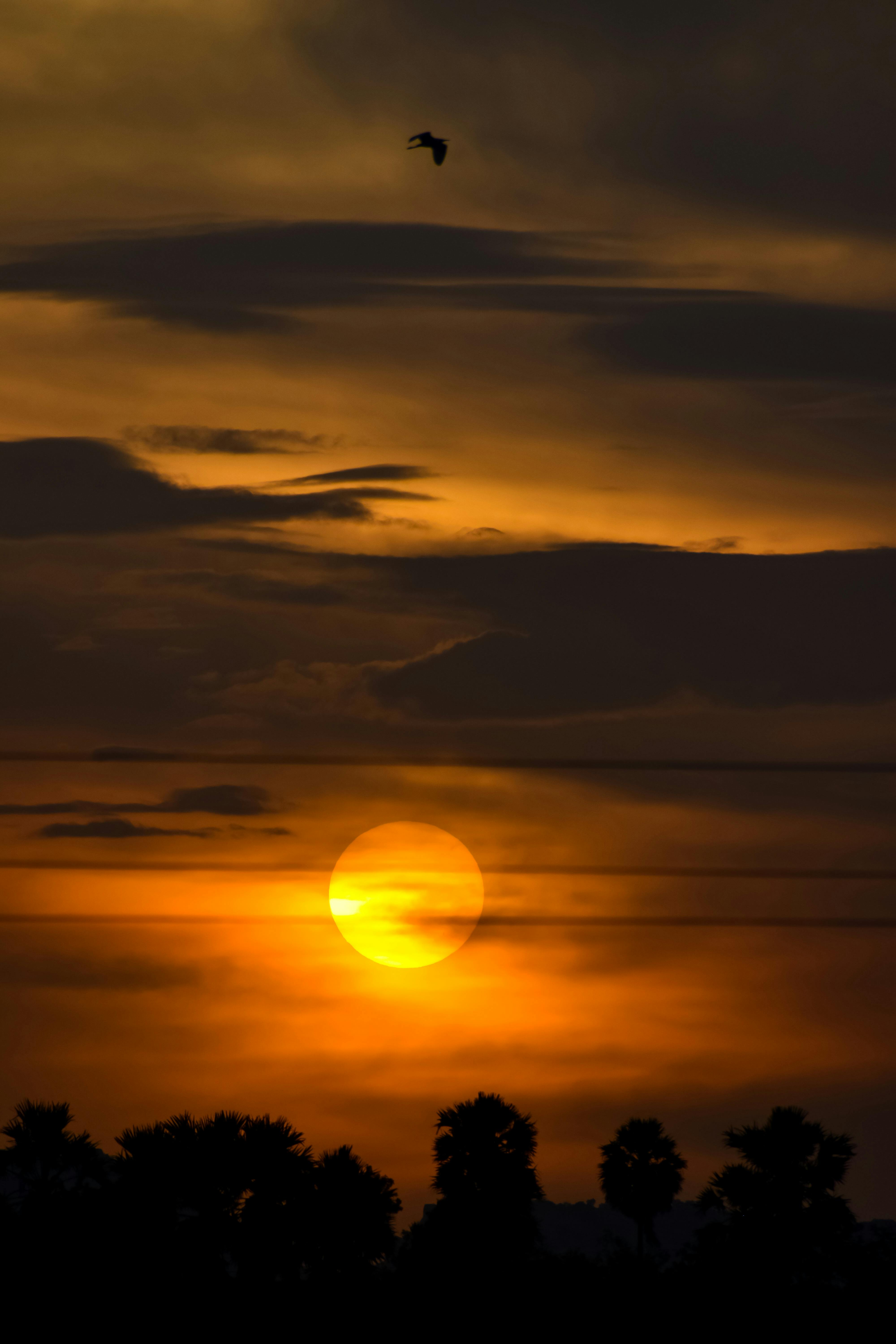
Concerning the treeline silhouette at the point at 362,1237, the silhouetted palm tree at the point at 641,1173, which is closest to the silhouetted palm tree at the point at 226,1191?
the treeline silhouette at the point at 362,1237

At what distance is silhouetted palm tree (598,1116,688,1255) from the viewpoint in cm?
7219

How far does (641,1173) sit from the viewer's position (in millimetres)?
72562

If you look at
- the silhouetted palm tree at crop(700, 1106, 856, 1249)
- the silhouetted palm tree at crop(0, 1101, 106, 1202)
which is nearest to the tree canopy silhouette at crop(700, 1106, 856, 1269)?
the silhouetted palm tree at crop(700, 1106, 856, 1249)

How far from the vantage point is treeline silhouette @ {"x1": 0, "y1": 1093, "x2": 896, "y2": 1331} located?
149 feet

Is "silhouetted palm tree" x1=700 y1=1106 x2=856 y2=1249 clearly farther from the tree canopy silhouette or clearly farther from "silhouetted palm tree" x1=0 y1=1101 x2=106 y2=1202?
"silhouetted palm tree" x1=0 y1=1101 x2=106 y2=1202

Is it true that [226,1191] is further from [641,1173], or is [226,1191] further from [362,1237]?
[641,1173]

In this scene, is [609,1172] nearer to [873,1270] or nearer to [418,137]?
[873,1270]

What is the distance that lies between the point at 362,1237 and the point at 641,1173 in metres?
18.8

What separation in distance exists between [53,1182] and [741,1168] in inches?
938

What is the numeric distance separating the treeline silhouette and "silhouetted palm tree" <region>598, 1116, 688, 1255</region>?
2801 millimetres

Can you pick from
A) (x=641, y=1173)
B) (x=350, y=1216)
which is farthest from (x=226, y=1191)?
(x=641, y=1173)

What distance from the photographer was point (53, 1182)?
5656 cm

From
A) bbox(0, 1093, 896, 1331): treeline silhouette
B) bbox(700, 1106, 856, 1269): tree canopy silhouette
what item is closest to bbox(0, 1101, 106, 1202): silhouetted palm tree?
bbox(0, 1093, 896, 1331): treeline silhouette

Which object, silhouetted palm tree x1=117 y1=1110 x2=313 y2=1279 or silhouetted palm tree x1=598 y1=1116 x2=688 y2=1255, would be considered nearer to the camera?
silhouetted palm tree x1=117 y1=1110 x2=313 y2=1279
